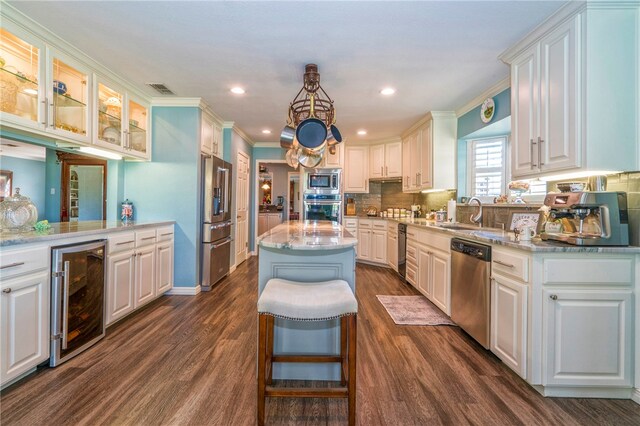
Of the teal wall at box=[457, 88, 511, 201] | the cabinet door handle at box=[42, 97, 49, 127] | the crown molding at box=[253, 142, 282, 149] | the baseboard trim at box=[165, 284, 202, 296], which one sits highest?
the crown molding at box=[253, 142, 282, 149]

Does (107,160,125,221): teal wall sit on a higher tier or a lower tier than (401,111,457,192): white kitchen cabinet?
lower

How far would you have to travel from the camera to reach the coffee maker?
167 centimetres

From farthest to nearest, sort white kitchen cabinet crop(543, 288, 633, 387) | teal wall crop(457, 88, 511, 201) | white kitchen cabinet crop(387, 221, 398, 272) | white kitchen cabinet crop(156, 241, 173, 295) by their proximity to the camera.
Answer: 1. white kitchen cabinet crop(387, 221, 398, 272)
2. white kitchen cabinet crop(156, 241, 173, 295)
3. teal wall crop(457, 88, 511, 201)
4. white kitchen cabinet crop(543, 288, 633, 387)

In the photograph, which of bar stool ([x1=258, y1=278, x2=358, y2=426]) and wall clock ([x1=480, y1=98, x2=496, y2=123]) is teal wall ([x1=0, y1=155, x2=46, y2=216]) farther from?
wall clock ([x1=480, y1=98, x2=496, y2=123])

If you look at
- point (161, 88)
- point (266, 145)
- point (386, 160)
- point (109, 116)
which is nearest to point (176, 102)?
point (161, 88)

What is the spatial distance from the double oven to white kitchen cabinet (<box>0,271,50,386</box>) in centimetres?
370

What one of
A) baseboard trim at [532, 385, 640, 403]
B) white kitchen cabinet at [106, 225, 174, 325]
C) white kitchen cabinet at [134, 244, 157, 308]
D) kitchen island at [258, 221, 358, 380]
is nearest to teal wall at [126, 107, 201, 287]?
white kitchen cabinet at [106, 225, 174, 325]

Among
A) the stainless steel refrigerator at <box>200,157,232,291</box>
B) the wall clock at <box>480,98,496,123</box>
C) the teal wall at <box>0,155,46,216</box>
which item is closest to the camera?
the teal wall at <box>0,155,46,216</box>

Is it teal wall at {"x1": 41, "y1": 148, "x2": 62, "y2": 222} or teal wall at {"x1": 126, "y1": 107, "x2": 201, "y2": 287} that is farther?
teal wall at {"x1": 126, "y1": 107, "x2": 201, "y2": 287}

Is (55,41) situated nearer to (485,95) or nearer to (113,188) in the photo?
(113,188)

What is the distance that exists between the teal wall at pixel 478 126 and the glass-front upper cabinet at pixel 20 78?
3.95 m

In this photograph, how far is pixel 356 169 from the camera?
5625 mm

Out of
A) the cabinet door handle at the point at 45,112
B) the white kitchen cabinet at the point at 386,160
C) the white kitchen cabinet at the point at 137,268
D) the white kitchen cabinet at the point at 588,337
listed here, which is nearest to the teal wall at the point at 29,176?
the cabinet door handle at the point at 45,112

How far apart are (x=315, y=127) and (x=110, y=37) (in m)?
1.69
